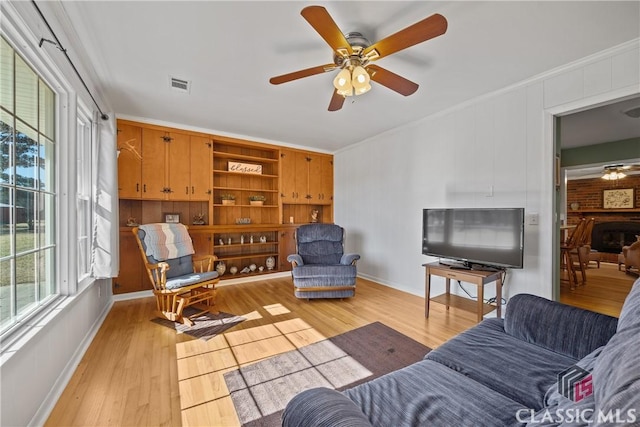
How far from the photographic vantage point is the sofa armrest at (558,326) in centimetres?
132

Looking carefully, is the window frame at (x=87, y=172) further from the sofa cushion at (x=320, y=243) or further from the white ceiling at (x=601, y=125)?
the white ceiling at (x=601, y=125)

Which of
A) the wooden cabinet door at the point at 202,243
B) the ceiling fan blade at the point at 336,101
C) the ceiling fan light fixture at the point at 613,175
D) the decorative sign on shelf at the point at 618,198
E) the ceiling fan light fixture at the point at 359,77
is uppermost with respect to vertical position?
the ceiling fan blade at the point at 336,101

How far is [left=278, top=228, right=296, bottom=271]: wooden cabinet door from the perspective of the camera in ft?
16.1

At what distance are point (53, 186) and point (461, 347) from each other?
2960mm

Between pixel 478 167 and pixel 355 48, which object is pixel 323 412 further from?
pixel 478 167

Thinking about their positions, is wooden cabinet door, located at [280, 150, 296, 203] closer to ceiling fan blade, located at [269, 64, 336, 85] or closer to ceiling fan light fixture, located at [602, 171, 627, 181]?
ceiling fan blade, located at [269, 64, 336, 85]

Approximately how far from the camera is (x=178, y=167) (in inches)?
155

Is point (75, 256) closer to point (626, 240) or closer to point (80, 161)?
point (80, 161)

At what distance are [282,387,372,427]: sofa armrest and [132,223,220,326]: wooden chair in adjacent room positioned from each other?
2.26 m

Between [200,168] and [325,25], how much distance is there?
319 centimetres

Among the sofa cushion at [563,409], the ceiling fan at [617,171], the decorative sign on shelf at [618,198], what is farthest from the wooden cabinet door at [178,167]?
the decorative sign on shelf at [618,198]

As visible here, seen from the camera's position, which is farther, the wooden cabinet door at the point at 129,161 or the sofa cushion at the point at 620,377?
the wooden cabinet door at the point at 129,161

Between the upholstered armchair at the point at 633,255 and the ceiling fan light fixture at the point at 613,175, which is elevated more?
the ceiling fan light fixture at the point at 613,175

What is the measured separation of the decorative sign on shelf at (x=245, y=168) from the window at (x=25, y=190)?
8.36ft
